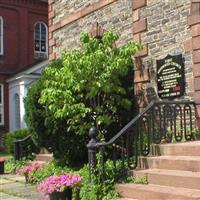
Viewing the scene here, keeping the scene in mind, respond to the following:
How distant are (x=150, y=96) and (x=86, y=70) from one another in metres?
1.94

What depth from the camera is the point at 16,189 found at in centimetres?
1235

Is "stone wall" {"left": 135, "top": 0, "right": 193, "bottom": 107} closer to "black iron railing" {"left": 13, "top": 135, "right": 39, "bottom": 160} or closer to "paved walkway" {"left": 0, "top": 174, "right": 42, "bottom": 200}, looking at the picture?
"paved walkway" {"left": 0, "top": 174, "right": 42, "bottom": 200}

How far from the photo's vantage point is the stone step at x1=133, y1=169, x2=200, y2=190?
8.59m

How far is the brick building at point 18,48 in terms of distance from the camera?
2731 centimetres

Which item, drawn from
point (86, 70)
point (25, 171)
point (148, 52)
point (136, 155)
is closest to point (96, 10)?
point (148, 52)

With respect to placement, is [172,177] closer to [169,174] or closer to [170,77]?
[169,174]

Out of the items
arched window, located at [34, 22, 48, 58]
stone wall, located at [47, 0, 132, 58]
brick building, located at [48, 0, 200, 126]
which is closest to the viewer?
brick building, located at [48, 0, 200, 126]

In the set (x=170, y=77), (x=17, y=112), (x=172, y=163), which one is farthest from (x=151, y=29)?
(x=17, y=112)

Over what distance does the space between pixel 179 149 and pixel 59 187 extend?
2495 millimetres

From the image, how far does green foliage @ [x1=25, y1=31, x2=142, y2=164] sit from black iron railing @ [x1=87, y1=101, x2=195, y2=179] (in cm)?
95

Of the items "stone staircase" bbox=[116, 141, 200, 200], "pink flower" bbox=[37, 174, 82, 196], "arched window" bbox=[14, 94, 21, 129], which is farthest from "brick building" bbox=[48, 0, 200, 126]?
"arched window" bbox=[14, 94, 21, 129]

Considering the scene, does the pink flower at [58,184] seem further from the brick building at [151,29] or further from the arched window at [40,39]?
the arched window at [40,39]

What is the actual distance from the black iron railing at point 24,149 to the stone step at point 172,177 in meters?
7.39

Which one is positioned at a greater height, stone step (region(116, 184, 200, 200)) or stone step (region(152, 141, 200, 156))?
stone step (region(152, 141, 200, 156))
